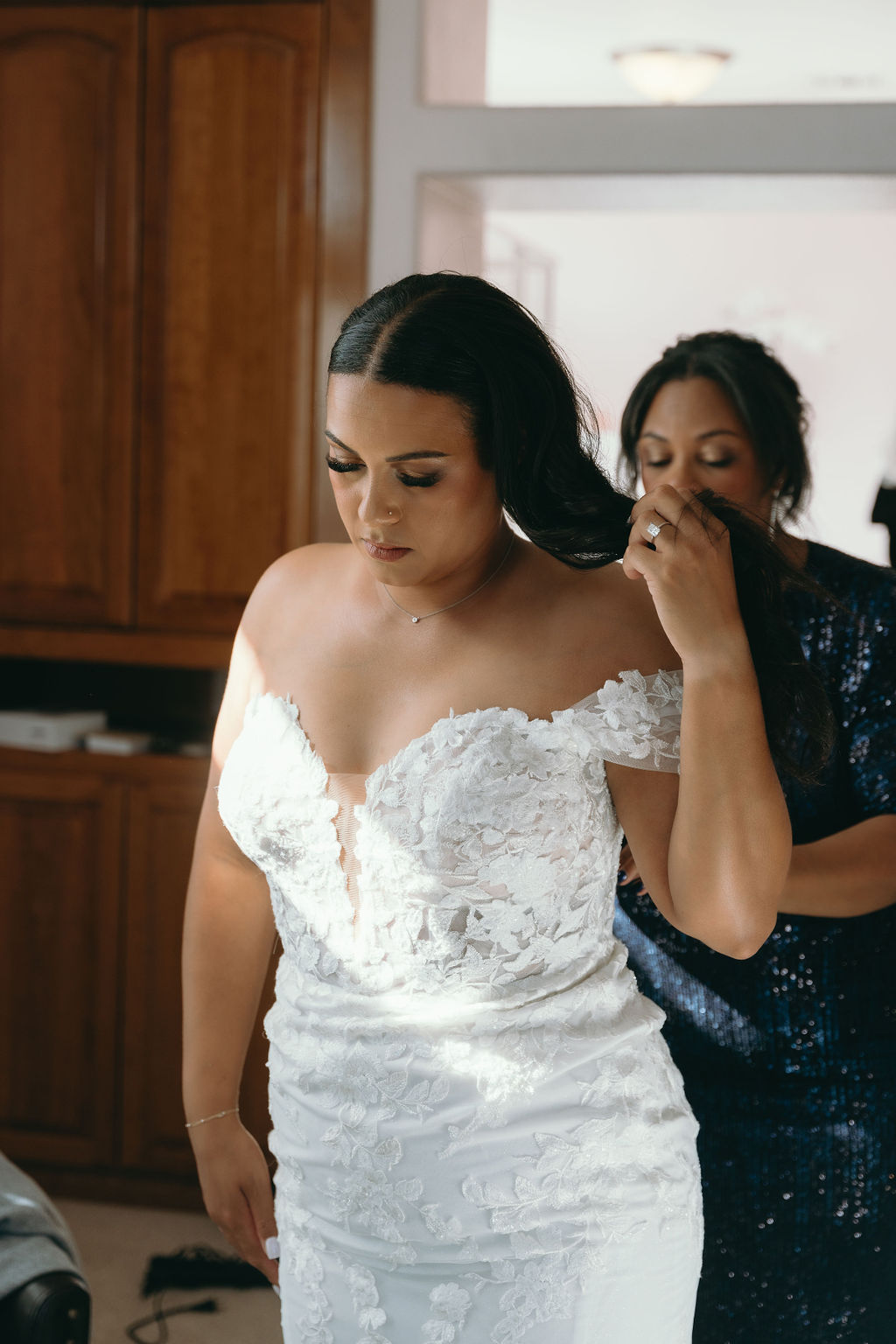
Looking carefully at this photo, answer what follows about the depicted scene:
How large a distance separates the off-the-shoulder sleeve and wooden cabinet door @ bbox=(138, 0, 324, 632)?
1.88 m

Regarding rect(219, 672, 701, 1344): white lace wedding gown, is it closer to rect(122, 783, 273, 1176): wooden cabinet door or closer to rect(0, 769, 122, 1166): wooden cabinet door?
rect(122, 783, 273, 1176): wooden cabinet door

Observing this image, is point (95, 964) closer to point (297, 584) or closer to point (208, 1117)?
point (208, 1117)

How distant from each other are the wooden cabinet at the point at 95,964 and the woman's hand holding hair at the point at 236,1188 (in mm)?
1595

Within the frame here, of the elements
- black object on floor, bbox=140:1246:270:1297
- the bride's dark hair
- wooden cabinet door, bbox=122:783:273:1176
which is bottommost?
black object on floor, bbox=140:1246:270:1297

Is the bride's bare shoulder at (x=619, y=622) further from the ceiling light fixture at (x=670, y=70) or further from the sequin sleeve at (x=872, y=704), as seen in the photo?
the ceiling light fixture at (x=670, y=70)

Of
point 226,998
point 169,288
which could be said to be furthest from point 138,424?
point 226,998

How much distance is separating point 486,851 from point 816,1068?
0.67 m

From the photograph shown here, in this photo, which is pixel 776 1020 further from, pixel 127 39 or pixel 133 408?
pixel 127 39

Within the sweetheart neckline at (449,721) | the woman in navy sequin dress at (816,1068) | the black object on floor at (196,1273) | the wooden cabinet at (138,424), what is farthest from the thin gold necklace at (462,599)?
the black object on floor at (196,1273)

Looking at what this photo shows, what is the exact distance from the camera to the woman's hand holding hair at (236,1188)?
1.43 meters

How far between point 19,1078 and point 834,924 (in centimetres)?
230

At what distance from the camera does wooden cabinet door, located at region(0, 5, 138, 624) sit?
298 centimetres

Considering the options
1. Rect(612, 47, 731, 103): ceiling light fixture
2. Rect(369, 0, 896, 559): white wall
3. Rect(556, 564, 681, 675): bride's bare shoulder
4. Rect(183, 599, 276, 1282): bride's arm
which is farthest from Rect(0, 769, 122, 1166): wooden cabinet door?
Rect(612, 47, 731, 103): ceiling light fixture

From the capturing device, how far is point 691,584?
1094 mm
